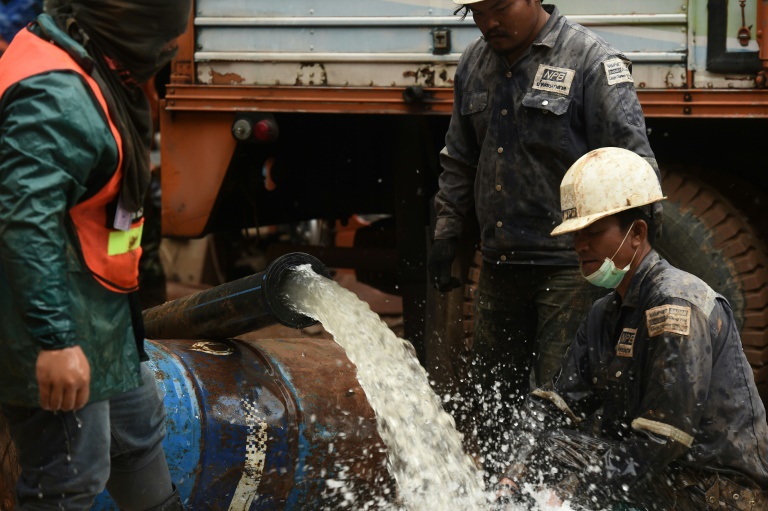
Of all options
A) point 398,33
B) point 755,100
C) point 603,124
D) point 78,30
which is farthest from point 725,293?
point 78,30

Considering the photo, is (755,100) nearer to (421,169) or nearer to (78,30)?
(421,169)

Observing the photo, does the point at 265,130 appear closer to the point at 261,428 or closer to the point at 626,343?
the point at 261,428

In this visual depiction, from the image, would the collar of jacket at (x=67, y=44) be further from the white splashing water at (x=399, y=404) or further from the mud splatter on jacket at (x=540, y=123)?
the mud splatter on jacket at (x=540, y=123)

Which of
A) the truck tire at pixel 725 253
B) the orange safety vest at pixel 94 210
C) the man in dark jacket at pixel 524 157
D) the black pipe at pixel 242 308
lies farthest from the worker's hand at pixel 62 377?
the truck tire at pixel 725 253

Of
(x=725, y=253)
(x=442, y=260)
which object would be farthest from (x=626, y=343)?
(x=725, y=253)

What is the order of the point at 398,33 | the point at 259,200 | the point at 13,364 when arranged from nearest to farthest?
the point at 13,364, the point at 398,33, the point at 259,200

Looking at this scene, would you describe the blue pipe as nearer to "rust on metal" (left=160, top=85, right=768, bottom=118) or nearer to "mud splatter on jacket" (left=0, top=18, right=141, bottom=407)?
"mud splatter on jacket" (left=0, top=18, right=141, bottom=407)

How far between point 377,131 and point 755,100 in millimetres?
1926

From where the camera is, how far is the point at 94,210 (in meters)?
2.66

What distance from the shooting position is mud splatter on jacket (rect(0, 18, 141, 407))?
2.38 m

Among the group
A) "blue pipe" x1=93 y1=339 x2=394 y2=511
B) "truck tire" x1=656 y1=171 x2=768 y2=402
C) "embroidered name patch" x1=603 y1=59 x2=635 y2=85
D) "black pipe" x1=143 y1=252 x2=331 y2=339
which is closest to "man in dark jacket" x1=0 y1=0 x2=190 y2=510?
"blue pipe" x1=93 y1=339 x2=394 y2=511

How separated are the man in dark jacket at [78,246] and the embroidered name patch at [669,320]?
4.51ft

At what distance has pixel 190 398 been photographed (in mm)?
3602

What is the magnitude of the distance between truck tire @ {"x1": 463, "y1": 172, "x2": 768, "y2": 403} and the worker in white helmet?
174 cm
